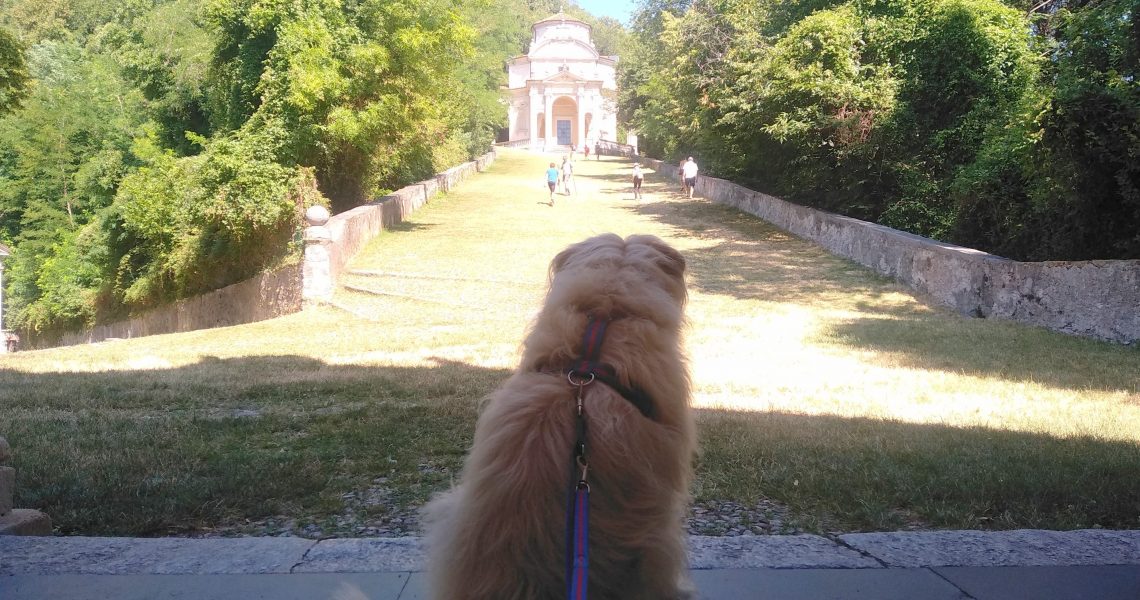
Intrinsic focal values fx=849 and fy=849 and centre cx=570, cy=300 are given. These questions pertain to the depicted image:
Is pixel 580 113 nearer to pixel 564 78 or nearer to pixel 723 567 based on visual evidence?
pixel 564 78

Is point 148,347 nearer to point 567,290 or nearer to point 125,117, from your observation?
point 567,290

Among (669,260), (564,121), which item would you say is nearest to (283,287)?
(669,260)

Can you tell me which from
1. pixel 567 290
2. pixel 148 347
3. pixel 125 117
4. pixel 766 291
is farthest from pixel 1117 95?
pixel 125 117

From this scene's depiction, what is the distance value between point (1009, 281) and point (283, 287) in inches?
586

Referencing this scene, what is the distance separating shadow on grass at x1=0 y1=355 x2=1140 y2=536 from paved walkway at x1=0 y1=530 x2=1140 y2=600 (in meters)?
0.42

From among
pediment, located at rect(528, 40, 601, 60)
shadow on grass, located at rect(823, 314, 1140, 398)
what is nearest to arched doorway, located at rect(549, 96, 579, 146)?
pediment, located at rect(528, 40, 601, 60)

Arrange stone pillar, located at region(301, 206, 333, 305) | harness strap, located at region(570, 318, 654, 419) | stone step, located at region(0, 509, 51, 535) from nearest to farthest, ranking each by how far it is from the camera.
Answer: harness strap, located at region(570, 318, 654, 419)
stone step, located at region(0, 509, 51, 535)
stone pillar, located at region(301, 206, 333, 305)

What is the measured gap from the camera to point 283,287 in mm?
19578

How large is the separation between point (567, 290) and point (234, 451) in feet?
11.9

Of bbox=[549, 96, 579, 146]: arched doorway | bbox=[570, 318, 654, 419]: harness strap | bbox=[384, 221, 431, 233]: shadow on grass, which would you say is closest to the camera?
bbox=[570, 318, 654, 419]: harness strap

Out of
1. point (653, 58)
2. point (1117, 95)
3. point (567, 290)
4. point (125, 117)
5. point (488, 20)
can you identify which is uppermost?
point (488, 20)

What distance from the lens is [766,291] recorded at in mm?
16391

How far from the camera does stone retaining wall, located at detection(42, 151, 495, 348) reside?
17.6 metres

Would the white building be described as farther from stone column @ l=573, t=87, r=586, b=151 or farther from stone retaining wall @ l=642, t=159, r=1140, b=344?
stone retaining wall @ l=642, t=159, r=1140, b=344
